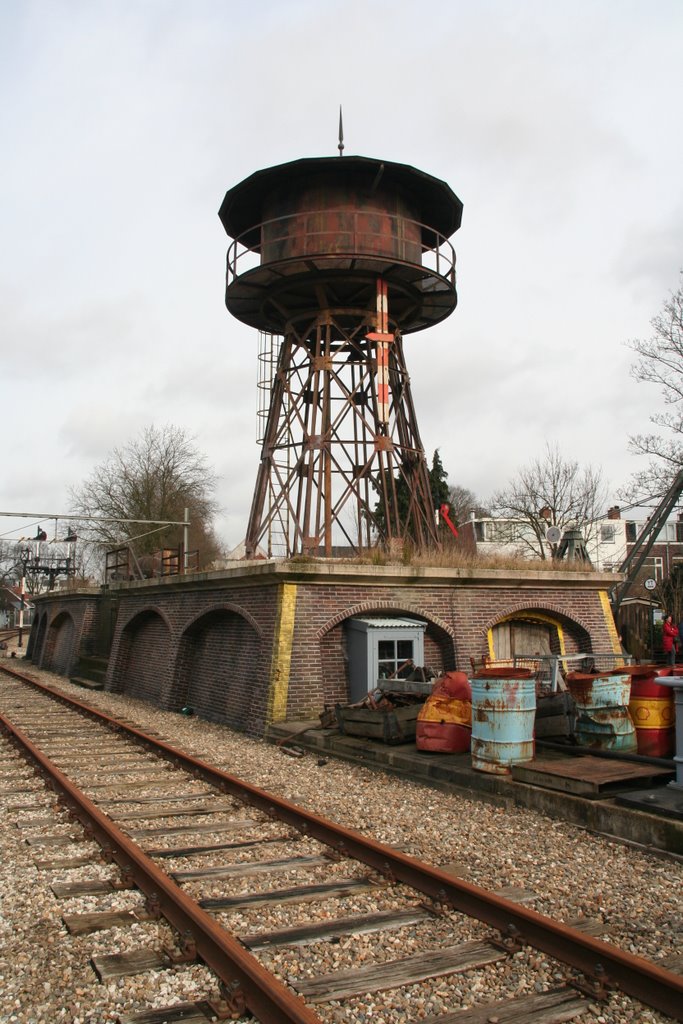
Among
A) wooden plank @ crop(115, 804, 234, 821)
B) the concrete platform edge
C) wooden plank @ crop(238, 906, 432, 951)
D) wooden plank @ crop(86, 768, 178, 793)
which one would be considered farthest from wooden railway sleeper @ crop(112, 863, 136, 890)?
the concrete platform edge

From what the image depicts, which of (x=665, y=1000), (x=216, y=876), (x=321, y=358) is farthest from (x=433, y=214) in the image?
(x=665, y=1000)

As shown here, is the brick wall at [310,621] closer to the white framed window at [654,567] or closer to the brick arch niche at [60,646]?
the brick arch niche at [60,646]

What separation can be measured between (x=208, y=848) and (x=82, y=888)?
44.5 inches

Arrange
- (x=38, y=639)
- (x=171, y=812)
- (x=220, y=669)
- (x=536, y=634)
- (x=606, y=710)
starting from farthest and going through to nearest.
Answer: (x=38, y=639) → (x=536, y=634) → (x=220, y=669) → (x=606, y=710) → (x=171, y=812)

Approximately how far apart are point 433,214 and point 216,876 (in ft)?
54.2

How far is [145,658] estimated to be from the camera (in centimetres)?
1977

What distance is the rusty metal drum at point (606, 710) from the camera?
322 inches

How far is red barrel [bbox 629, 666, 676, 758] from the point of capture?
8086 millimetres

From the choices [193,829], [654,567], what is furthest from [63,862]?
[654,567]

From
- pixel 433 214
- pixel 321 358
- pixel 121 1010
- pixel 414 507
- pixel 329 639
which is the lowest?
pixel 121 1010

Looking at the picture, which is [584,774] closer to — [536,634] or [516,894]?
[516,894]

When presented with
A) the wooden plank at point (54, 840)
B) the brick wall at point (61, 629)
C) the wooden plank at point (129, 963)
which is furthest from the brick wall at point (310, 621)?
the brick wall at point (61, 629)

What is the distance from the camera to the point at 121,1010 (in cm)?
373

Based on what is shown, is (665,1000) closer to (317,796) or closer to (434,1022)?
(434,1022)
